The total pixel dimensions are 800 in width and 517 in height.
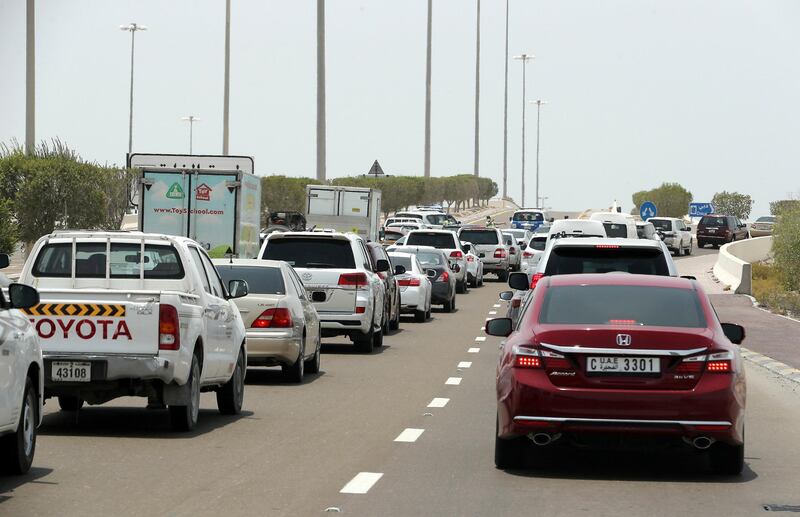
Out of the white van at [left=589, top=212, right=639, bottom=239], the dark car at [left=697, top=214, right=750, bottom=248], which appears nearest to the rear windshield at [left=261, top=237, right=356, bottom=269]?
the white van at [left=589, top=212, right=639, bottom=239]

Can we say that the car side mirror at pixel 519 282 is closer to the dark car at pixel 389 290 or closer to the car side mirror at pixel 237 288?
the car side mirror at pixel 237 288

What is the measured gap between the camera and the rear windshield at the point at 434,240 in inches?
1694

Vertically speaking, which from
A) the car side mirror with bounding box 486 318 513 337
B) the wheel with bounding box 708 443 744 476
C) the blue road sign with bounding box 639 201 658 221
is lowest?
the wheel with bounding box 708 443 744 476

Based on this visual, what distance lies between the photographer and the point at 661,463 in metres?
12.4

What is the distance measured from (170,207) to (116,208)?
71.3ft

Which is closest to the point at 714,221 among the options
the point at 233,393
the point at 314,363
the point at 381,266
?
the point at 381,266

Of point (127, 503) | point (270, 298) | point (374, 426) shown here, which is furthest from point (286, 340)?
point (127, 503)

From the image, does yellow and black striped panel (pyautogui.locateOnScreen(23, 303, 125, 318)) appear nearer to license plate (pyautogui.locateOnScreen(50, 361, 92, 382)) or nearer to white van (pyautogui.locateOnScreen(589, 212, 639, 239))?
license plate (pyautogui.locateOnScreen(50, 361, 92, 382))

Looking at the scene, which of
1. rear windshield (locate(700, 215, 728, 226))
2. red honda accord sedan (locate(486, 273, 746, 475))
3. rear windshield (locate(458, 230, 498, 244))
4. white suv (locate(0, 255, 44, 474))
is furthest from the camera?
rear windshield (locate(700, 215, 728, 226))

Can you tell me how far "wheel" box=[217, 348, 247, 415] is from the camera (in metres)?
15.5

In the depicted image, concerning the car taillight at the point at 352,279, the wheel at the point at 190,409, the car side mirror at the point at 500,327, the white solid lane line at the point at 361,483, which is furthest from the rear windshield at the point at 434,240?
the white solid lane line at the point at 361,483

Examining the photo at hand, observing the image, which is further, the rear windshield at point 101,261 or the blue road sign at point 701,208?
the blue road sign at point 701,208

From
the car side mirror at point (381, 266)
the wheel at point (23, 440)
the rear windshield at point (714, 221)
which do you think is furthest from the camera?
the rear windshield at point (714, 221)

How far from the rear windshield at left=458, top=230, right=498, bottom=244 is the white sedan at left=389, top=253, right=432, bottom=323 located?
18854 millimetres
